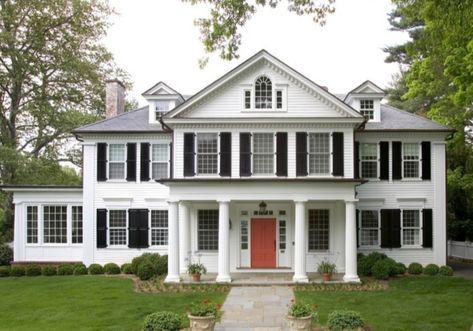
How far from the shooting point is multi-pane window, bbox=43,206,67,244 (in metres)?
24.1

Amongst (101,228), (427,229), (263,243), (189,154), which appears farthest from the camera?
(101,228)

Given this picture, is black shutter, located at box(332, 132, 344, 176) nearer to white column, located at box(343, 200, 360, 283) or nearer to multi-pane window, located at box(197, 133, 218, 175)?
white column, located at box(343, 200, 360, 283)

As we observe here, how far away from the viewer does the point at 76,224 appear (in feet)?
79.5

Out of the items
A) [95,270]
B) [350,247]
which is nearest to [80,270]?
[95,270]

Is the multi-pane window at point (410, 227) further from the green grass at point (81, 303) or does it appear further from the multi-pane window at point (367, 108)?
the green grass at point (81, 303)

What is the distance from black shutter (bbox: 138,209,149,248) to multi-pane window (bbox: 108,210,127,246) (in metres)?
0.83

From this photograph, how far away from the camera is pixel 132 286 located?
19281 mm

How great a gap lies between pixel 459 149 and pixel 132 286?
18.8 meters

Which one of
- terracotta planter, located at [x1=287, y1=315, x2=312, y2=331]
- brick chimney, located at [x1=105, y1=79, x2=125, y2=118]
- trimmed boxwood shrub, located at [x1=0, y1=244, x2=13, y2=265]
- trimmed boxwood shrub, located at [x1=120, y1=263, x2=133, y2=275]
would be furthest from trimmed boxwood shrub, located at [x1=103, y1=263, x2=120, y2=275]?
terracotta planter, located at [x1=287, y1=315, x2=312, y2=331]

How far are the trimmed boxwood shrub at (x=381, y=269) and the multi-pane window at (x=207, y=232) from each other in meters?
7.14

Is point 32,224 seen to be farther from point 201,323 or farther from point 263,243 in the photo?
point 201,323

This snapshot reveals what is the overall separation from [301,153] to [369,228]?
18.3 feet

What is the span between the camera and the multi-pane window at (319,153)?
67.1 feet

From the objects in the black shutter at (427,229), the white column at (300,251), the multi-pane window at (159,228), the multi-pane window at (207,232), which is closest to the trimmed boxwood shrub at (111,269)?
the multi-pane window at (159,228)
